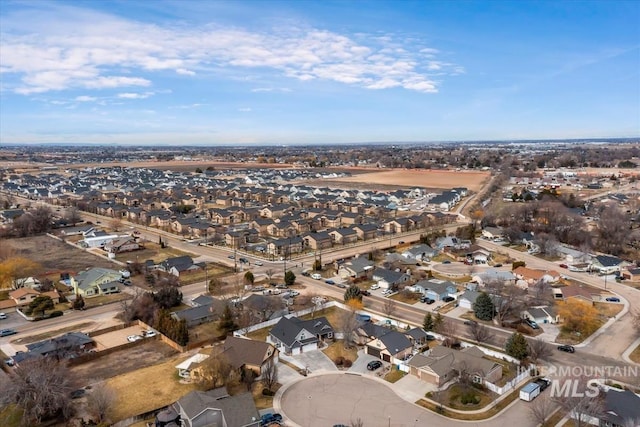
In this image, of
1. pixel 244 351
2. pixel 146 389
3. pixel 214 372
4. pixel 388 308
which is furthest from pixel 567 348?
pixel 146 389

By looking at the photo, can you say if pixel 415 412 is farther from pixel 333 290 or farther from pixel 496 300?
pixel 333 290

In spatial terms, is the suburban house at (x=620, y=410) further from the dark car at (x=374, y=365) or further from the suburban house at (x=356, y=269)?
the suburban house at (x=356, y=269)

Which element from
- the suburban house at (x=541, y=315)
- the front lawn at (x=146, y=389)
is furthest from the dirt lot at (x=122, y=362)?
the suburban house at (x=541, y=315)

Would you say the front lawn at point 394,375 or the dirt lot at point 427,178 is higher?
the dirt lot at point 427,178

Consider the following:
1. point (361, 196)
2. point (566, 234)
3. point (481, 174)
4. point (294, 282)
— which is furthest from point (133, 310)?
point (481, 174)

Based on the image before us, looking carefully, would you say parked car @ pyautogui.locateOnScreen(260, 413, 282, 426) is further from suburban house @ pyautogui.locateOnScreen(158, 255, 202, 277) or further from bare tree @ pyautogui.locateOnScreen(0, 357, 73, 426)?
suburban house @ pyautogui.locateOnScreen(158, 255, 202, 277)

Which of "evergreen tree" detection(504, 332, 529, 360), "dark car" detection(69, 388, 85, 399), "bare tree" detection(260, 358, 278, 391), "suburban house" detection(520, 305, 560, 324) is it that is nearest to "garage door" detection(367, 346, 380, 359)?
"bare tree" detection(260, 358, 278, 391)
